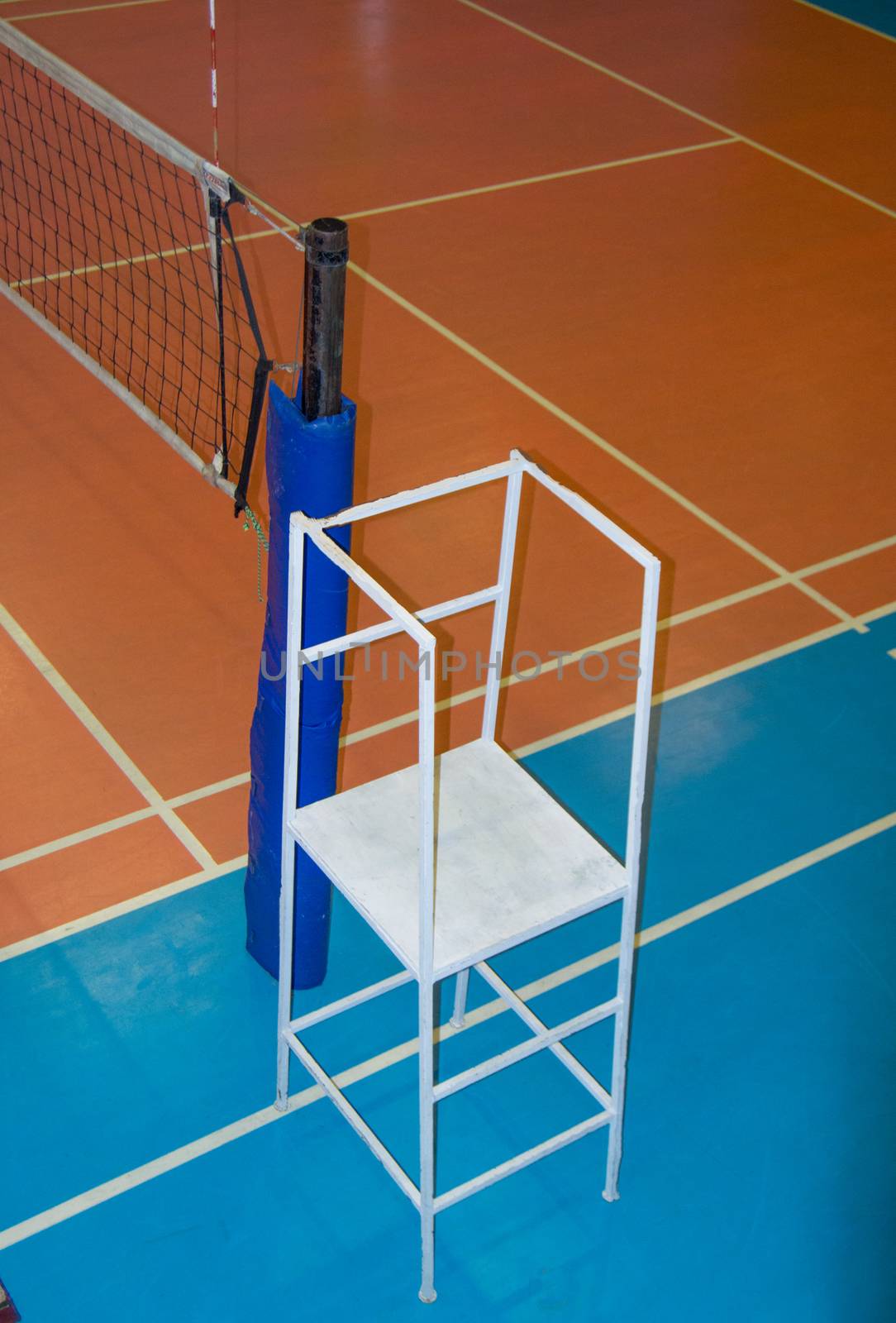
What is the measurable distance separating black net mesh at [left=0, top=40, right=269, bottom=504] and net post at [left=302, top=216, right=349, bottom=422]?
2431 mm

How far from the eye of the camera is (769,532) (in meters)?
6.25

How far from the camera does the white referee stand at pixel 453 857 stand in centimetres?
312

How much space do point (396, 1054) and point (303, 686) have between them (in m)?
1.15

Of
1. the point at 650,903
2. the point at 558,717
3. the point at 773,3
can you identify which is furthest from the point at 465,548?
the point at 773,3

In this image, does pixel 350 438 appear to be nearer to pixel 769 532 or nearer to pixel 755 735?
pixel 755 735

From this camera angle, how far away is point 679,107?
33.0 ft

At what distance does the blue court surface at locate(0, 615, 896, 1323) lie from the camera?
3.57m

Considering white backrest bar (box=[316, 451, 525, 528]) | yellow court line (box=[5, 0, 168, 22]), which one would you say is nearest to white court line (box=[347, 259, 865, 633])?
white backrest bar (box=[316, 451, 525, 528])

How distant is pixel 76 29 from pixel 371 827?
864 cm

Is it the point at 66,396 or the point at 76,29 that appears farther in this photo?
the point at 76,29

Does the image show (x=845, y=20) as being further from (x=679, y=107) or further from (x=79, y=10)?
(x=79, y=10)

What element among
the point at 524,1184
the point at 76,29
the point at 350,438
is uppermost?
the point at 350,438

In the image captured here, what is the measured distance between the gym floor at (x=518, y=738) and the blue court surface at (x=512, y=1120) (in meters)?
0.01

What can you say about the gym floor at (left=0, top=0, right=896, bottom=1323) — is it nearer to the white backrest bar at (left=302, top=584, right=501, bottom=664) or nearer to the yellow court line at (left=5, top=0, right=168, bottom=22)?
the yellow court line at (left=5, top=0, right=168, bottom=22)
